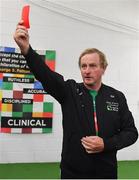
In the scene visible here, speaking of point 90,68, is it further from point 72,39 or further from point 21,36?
point 72,39

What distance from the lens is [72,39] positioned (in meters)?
3.82

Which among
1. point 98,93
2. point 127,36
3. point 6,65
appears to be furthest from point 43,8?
point 98,93

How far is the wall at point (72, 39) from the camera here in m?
3.62

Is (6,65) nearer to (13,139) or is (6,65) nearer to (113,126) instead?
(13,139)

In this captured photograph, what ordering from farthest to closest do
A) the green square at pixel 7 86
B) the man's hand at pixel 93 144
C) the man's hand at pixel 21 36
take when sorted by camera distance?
the green square at pixel 7 86, the man's hand at pixel 93 144, the man's hand at pixel 21 36

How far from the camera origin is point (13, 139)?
3.61m

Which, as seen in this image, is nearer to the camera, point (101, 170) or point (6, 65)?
point (101, 170)

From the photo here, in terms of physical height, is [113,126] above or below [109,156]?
above

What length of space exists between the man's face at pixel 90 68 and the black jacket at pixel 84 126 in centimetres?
5

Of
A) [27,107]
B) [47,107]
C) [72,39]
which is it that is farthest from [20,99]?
[72,39]

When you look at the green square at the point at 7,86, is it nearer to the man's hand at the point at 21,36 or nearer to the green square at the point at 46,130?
the green square at the point at 46,130

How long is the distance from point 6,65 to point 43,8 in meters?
0.84

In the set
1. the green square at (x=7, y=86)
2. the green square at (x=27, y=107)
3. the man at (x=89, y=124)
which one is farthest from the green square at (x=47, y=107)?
the man at (x=89, y=124)

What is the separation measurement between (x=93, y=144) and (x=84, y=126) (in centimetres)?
10
